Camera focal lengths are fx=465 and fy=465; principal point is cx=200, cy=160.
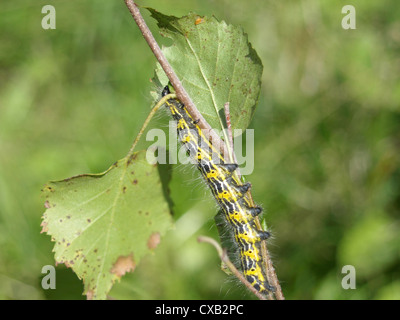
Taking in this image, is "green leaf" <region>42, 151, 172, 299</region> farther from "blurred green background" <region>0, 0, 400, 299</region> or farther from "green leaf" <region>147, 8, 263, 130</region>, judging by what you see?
"blurred green background" <region>0, 0, 400, 299</region>

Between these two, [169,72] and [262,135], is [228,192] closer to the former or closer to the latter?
[169,72]

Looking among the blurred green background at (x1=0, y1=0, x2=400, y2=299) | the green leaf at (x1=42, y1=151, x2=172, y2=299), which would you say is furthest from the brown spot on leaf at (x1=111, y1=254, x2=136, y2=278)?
the blurred green background at (x1=0, y1=0, x2=400, y2=299)

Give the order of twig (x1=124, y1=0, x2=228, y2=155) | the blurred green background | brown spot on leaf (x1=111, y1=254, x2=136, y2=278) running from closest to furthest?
twig (x1=124, y1=0, x2=228, y2=155) → brown spot on leaf (x1=111, y1=254, x2=136, y2=278) → the blurred green background

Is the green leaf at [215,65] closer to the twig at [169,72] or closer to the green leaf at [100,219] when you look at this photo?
the twig at [169,72]

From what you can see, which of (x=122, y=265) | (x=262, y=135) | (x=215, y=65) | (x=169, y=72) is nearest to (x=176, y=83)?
(x=169, y=72)

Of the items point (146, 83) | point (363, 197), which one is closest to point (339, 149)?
point (363, 197)
